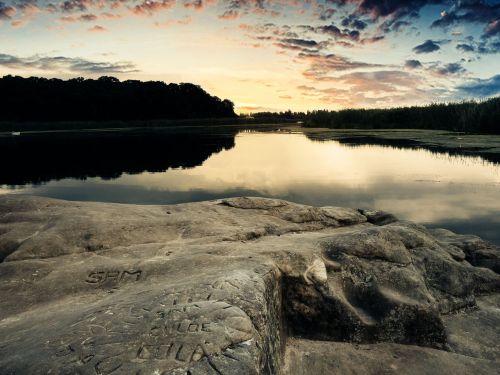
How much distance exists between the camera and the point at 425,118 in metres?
43.3

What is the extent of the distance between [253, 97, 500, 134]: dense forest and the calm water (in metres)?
10.8

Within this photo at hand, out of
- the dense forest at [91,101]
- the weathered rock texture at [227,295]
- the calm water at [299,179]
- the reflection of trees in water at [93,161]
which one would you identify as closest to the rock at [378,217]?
the weathered rock texture at [227,295]

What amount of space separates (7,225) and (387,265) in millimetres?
6082

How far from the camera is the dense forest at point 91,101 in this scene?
81812 millimetres

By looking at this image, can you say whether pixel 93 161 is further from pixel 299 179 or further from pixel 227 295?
pixel 227 295

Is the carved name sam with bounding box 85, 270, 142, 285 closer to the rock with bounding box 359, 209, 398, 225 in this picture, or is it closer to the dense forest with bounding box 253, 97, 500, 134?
the rock with bounding box 359, 209, 398, 225

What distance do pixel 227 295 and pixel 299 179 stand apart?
644 inches

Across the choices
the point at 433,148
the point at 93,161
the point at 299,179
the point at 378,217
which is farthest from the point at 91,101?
the point at 378,217

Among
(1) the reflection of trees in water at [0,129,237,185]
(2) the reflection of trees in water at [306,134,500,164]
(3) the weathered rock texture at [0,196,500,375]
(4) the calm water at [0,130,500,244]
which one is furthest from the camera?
(1) the reflection of trees in water at [0,129,237,185]

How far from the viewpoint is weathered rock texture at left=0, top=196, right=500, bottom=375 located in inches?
131

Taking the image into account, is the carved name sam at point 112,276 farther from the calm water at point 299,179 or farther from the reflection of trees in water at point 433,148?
the reflection of trees in water at point 433,148

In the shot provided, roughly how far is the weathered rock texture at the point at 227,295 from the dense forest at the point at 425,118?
30.8 m

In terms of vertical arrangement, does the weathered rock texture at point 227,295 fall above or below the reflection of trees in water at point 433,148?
above

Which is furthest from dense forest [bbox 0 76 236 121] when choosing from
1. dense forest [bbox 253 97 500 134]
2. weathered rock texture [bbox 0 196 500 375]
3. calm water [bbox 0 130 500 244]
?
weathered rock texture [bbox 0 196 500 375]
